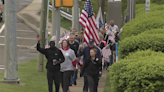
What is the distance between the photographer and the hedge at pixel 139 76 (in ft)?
18.2

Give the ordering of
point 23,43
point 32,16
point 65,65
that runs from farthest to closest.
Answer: point 32,16, point 23,43, point 65,65

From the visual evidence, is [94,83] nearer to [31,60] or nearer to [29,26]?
[31,60]

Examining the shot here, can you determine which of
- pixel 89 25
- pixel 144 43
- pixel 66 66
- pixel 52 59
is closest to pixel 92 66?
pixel 66 66

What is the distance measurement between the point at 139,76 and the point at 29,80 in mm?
8168

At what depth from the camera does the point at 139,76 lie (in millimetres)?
5617

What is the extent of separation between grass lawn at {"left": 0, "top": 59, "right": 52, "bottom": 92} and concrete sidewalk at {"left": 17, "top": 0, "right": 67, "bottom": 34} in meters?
16.3

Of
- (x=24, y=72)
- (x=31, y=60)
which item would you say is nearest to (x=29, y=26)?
(x=31, y=60)

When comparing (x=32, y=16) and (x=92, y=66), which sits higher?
(x=92, y=66)

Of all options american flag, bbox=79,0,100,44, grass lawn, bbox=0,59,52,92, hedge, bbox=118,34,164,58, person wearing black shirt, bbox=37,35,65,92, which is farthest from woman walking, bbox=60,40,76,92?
hedge, bbox=118,34,164,58

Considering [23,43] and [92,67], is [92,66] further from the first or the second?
[23,43]

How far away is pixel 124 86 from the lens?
605 cm

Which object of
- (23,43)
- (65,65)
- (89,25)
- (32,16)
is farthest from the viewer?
(32,16)

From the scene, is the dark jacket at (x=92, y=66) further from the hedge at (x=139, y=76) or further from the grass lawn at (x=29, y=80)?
the hedge at (x=139, y=76)

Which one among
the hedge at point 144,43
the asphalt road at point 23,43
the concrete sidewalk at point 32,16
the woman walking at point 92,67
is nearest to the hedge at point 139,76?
the hedge at point 144,43
